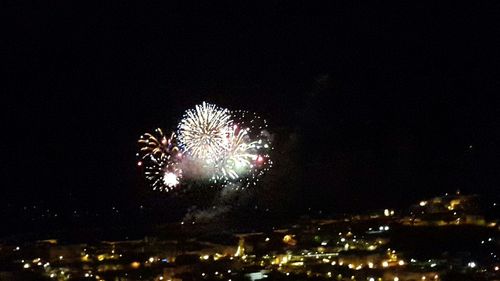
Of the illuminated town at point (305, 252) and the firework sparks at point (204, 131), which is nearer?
the illuminated town at point (305, 252)

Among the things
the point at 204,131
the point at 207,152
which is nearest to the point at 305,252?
the point at 204,131

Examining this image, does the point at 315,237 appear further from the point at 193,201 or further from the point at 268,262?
the point at 193,201

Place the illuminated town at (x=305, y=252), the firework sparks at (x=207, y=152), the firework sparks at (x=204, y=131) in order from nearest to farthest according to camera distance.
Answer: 1. the illuminated town at (x=305, y=252)
2. the firework sparks at (x=204, y=131)
3. the firework sparks at (x=207, y=152)

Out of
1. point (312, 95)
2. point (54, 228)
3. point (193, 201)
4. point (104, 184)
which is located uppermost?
point (312, 95)

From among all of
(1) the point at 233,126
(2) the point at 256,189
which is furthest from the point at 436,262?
(2) the point at 256,189

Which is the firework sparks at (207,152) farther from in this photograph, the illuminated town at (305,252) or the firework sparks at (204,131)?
the illuminated town at (305,252)

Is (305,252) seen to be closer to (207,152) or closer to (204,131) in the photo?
(204,131)

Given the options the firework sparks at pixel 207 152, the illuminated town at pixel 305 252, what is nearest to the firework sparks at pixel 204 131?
the firework sparks at pixel 207 152

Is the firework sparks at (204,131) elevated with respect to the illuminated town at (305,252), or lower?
elevated
